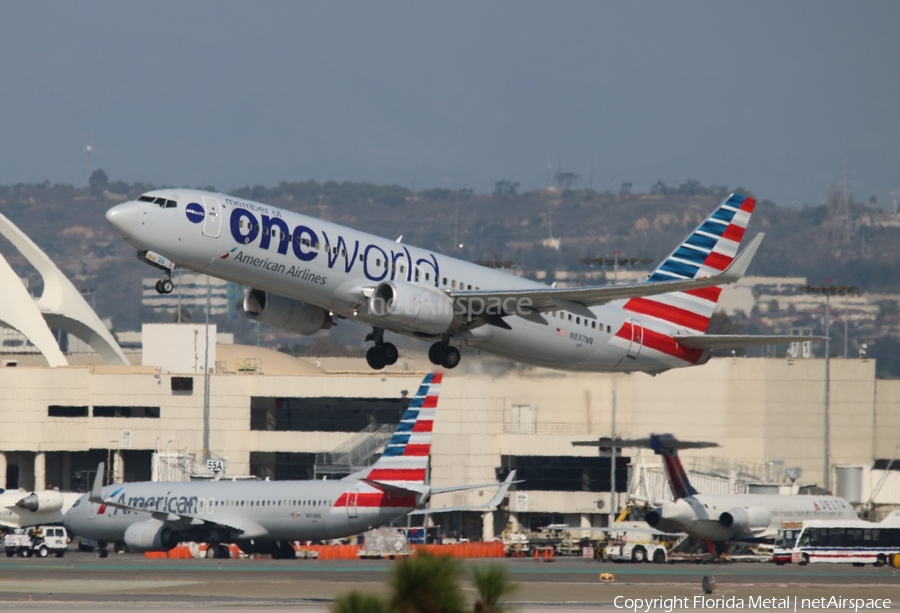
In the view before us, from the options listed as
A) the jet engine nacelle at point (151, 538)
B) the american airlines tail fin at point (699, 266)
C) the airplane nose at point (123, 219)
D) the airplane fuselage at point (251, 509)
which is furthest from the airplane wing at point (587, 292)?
the jet engine nacelle at point (151, 538)

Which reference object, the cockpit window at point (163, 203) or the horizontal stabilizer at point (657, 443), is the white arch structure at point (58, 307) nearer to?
the horizontal stabilizer at point (657, 443)

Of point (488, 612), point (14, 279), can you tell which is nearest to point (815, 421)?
point (14, 279)

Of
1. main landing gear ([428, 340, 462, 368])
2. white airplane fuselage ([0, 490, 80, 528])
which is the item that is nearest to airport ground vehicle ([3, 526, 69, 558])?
white airplane fuselage ([0, 490, 80, 528])

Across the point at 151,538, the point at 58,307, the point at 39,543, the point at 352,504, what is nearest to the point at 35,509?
the point at 39,543

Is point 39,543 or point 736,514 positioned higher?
point 736,514

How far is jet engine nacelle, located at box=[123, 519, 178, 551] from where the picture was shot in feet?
228

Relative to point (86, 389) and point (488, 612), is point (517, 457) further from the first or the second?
point (488, 612)

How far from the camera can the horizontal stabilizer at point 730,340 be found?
50156 mm

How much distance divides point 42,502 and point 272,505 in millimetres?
17859

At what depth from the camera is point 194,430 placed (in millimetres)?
110938

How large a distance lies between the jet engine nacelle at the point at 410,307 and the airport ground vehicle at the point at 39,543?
35.8 metres

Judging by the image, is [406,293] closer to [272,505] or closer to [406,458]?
[406,458]

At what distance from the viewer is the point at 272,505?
68.3 metres

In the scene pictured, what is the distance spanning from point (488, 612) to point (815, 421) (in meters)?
79.6
